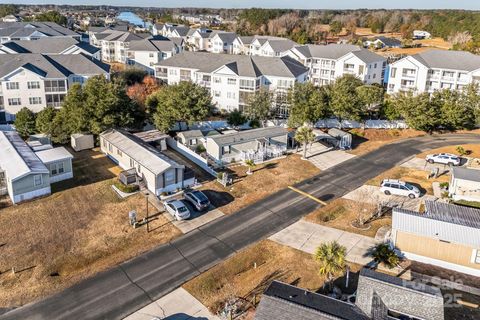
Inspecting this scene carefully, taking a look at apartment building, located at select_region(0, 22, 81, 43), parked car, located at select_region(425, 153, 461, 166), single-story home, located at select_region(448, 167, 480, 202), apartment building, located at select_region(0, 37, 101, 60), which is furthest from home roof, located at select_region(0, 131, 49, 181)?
apartment building, located at select_region(0, 22, 81, 43)

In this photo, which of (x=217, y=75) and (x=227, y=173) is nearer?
(x=227, y=173)

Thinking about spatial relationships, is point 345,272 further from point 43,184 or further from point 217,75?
point 217,75

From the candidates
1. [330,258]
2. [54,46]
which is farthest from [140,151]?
[54,46]

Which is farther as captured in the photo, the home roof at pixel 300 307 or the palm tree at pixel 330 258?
the palm tree at pixel 330 258

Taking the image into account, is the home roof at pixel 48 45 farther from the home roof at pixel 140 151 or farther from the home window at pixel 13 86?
the home roof at pixel 140 151

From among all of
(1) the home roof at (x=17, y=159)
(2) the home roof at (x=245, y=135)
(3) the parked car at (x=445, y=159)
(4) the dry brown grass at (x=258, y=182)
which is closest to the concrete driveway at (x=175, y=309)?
(4) the dry brown grass at (x=258, y=182)

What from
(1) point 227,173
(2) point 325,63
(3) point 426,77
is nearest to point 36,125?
(1) point 227,173
